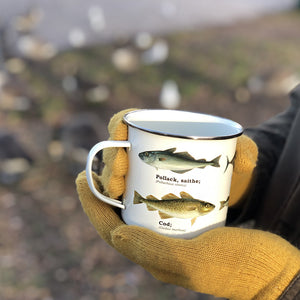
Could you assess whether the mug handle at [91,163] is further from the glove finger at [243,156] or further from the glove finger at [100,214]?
the glove finger at [243,156]

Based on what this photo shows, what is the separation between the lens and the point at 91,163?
3.08ft

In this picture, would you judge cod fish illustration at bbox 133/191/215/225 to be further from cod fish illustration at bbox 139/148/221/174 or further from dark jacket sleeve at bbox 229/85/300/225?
dark jacket sleeve at bbox 229/85/300/225

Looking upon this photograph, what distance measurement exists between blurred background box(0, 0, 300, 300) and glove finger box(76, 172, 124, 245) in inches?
77.2

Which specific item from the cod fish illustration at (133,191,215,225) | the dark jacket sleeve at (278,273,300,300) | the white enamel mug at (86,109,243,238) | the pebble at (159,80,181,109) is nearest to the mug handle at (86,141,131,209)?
the white enamel mug at (86,109,243,238)

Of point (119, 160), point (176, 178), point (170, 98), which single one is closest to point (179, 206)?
point (176, 178)

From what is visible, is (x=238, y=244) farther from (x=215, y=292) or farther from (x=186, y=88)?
(x=186, y=88)

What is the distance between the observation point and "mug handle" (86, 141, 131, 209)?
0.90 metres

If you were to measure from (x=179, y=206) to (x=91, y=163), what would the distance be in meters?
→ 0.24

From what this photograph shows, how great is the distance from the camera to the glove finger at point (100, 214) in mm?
958

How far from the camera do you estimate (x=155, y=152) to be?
2.76 feet

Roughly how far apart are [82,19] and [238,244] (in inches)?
212

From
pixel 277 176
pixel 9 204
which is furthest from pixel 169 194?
pixel 9 204

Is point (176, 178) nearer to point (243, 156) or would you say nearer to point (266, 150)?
point (243, 156)

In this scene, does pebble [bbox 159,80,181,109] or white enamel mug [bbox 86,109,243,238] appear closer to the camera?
white enamel mug [bbox 86,109,243,238]
